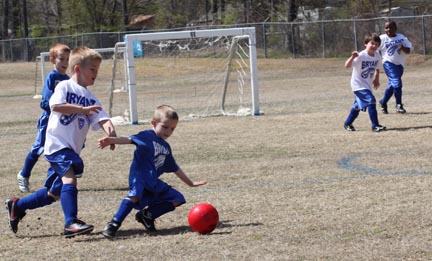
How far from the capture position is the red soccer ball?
20.6 ft

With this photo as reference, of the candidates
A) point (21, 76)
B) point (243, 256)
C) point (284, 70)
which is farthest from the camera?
point (21, 76)

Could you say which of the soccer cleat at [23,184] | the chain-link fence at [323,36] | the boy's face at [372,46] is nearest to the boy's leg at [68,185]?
the soccer cleat at [23,184]

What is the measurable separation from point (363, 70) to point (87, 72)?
291 inches

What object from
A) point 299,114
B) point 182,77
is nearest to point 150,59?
point 182,77

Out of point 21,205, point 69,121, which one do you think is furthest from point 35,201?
point 69,121

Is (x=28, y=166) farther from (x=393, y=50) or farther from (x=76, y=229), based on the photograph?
(x=393, y=50)

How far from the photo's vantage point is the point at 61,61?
8555 millimetres

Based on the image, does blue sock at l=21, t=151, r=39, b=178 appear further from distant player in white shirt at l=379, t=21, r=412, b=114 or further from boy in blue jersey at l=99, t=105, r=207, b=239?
distant player in white shirt at l=379, t=21, r=412, b=114

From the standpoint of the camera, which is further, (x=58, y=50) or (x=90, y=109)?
(x=58, y=50)

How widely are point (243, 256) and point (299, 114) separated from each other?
11018 mm

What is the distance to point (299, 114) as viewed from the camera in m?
16.4

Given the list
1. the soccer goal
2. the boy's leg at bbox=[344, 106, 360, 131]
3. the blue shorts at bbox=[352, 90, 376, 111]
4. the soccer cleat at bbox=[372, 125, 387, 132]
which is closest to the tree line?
the soccer goal

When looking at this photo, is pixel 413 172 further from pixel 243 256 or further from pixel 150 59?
pixel 150 59

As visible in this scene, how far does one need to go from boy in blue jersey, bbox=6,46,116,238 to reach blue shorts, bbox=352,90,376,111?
23.0ft
